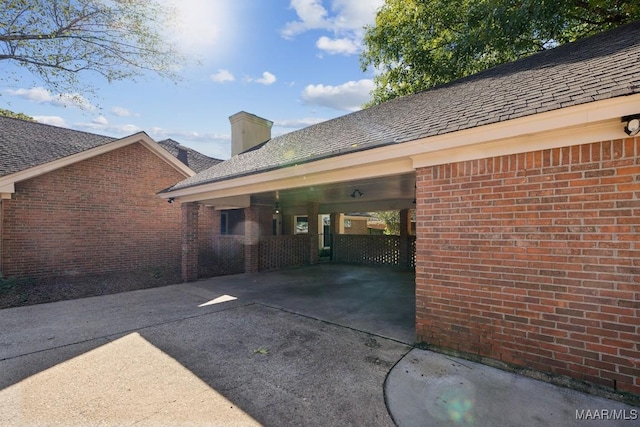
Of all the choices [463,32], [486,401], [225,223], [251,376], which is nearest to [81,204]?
[225,223]

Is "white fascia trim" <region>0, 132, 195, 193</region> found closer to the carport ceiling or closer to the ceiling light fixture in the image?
the carport ceiling

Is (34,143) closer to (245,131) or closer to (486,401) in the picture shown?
(245,131)

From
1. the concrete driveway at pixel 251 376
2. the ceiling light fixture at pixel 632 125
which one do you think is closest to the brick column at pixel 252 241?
the concrete driveway at pixel 251 376

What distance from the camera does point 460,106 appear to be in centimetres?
488

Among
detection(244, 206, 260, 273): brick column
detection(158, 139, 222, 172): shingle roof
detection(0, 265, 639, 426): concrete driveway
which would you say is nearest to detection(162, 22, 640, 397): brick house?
detection(0, 265, 639, 426): concrete driveway

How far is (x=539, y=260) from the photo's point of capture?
343 centimetres

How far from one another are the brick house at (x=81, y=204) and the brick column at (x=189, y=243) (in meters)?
2.62

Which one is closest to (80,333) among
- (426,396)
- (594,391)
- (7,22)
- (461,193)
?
(426,396)

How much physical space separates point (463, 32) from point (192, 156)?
14218 millimetres

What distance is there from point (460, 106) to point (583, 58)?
7.00 feet

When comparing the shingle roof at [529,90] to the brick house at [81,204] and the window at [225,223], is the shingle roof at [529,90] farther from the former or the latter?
the window at [225,223]

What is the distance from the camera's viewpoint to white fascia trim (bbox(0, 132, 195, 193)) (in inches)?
341

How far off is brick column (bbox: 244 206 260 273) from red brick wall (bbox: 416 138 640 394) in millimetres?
8144

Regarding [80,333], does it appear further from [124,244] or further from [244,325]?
[124,244]
